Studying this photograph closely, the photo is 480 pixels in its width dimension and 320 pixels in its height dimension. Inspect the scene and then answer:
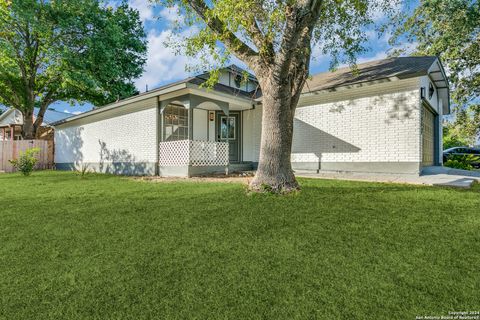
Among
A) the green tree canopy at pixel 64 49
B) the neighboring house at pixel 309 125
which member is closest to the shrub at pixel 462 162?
the neighboring house at pixel 309 125

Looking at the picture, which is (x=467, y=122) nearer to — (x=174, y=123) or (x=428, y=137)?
(x=428, y=137)

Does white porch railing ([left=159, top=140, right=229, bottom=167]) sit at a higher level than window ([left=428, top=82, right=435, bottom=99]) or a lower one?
lower

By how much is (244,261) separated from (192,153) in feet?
23.4

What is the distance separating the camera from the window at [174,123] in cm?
1108

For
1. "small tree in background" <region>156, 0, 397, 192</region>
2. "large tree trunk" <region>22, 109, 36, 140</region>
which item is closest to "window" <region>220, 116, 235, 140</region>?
"small tree in background" <region>156, 0, 397, 192</region>

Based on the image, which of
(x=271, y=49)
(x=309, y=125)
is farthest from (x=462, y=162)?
(x=271, y=49)

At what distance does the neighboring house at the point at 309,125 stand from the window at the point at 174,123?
0.14 ft

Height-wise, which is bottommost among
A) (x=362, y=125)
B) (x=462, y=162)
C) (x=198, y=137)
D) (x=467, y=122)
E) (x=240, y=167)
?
(x=240, y=167)

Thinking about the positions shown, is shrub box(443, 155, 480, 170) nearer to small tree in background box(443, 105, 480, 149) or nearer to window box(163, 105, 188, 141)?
small tree in background box(443, 105, 480, 149)

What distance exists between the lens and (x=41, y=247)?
8.55 ft

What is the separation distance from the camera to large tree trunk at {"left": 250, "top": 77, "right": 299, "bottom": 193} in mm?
5113

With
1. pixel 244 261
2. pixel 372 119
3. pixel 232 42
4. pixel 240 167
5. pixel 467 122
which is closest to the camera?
pixel 244 261

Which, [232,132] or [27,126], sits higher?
[27,126]

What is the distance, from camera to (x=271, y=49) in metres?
5.22
